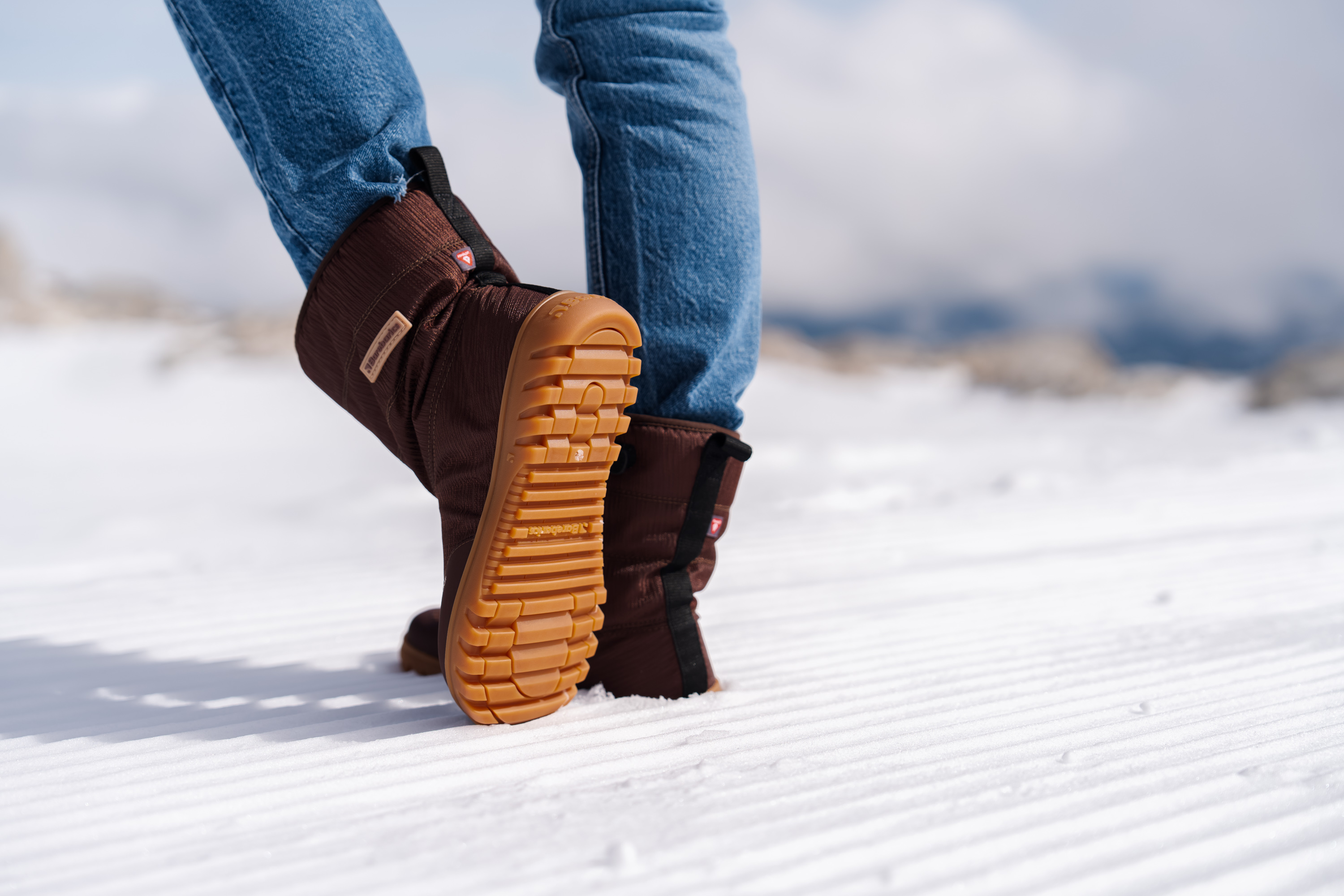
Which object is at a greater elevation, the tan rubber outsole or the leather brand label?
the leather brand label

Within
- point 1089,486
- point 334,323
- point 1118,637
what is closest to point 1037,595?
point 1118,637

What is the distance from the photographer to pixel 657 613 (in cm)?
87

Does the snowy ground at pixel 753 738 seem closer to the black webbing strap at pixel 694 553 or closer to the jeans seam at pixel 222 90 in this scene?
the black webbing strap at pixel 694 553

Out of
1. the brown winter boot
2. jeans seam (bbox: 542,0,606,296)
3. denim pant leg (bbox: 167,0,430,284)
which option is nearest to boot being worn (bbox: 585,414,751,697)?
the brown winter boot

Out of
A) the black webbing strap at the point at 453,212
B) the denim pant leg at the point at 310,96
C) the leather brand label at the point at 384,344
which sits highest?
the denim pant leg at the point at 310,96

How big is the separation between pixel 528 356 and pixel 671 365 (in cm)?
17

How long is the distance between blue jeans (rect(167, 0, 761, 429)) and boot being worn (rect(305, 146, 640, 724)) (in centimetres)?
4

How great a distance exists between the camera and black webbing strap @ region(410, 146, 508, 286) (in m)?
0.81

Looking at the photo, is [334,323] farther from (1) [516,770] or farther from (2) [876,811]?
(2) [876,811]

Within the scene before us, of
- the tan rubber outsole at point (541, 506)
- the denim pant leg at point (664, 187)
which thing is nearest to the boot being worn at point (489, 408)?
the tan rubber outsole at point (541, 506)

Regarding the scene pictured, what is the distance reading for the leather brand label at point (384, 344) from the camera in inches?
31.0

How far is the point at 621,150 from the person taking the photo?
835 mm

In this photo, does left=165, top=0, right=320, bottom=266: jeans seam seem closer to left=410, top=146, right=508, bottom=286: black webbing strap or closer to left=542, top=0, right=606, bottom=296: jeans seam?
left=410, top=146, right=508, bottom=286: black webbing strap

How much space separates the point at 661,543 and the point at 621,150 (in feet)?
1.19
